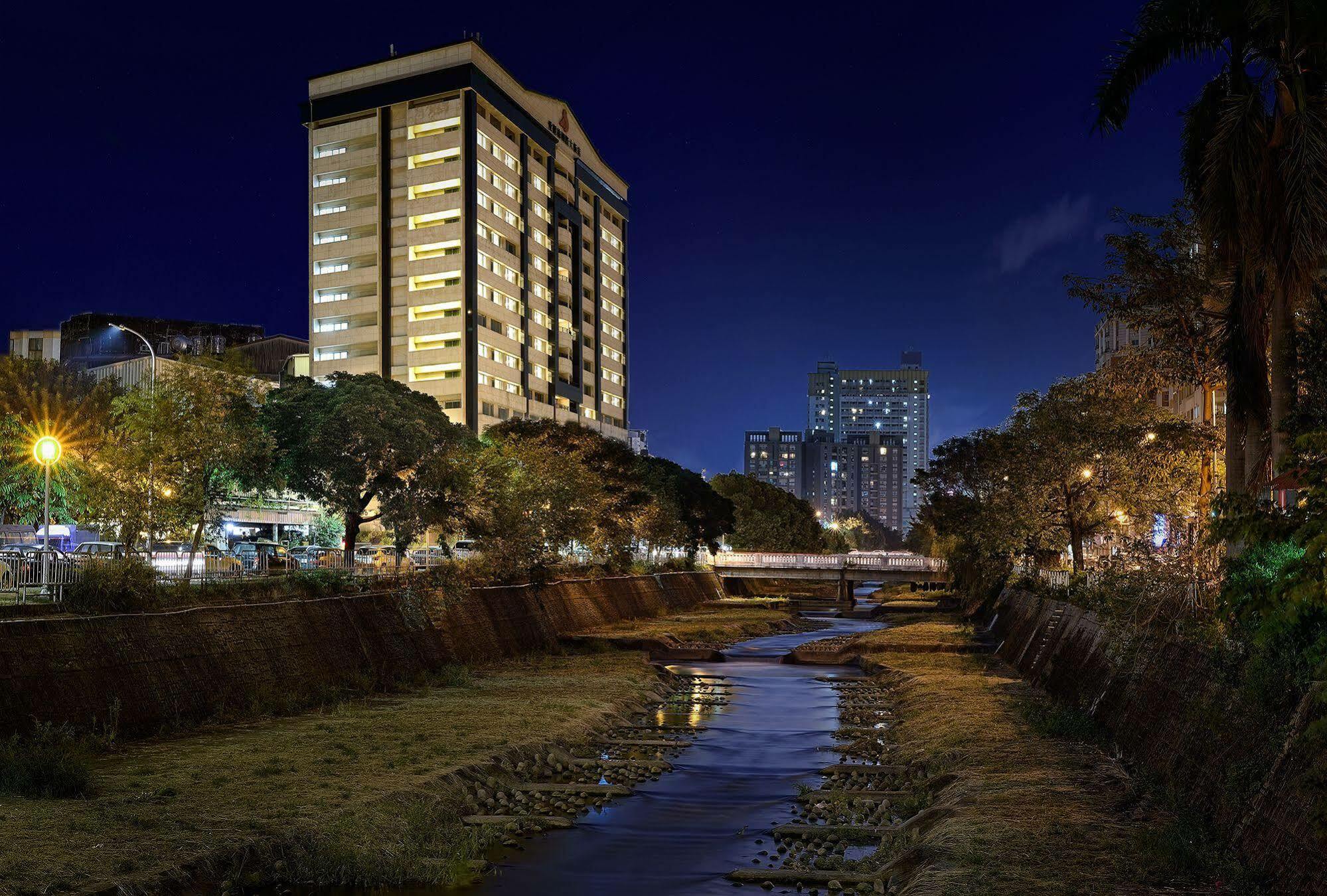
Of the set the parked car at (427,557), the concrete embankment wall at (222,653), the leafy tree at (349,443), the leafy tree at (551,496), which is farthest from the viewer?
the parked car at (427,557)

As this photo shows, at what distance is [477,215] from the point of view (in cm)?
13125

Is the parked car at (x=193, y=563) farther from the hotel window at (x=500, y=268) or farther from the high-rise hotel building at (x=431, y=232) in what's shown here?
the hotel window at (x=500, y=268)

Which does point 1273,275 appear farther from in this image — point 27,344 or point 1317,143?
point 27,344

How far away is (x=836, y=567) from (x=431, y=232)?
205 feet

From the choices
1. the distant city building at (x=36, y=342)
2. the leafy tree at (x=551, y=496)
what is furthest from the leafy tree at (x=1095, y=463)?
the distant city building at (x=36, y=342)

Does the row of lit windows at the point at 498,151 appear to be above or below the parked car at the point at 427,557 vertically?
above

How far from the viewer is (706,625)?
74.0m

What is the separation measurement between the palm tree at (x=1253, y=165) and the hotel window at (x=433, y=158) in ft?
370

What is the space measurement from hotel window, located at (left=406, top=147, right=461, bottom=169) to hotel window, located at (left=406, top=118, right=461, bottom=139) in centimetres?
223

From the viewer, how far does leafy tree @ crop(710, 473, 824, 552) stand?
144 meters

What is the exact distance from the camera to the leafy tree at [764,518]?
144 meters

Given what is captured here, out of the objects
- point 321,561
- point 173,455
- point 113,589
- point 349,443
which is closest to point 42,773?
point 113,589

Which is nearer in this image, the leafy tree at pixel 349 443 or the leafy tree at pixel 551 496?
the leafy tree at pixel 349 443

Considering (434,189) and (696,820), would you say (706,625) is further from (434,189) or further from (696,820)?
(434,189)
